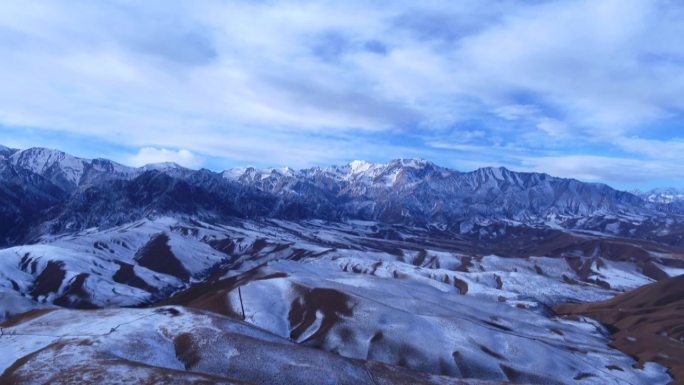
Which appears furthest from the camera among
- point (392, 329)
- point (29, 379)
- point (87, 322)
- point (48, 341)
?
point (392, 329)

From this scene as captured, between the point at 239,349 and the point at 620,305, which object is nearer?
the point at 239,349

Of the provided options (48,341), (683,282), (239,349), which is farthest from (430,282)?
(48,341)

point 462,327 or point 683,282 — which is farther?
point 683,282

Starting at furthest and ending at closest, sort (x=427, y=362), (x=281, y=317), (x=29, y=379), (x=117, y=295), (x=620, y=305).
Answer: (x=117, y=295) < (x=620, y=305) < (x=281, y=317) < (x=427, y=362) < (x=29, y=379)

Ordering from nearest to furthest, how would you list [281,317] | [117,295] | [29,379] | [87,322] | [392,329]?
[29,379] → [87,322] → [392,329] → [281,317] → [117,295]

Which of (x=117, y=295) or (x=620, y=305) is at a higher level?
(x=620, y=305)

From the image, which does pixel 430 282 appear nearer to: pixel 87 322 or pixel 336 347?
pixel 336 347

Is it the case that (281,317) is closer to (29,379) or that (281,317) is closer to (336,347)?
(336,347)

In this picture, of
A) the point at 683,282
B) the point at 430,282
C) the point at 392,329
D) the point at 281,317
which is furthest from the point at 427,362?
the point at 683,282

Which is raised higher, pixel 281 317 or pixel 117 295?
pixel 281 317
